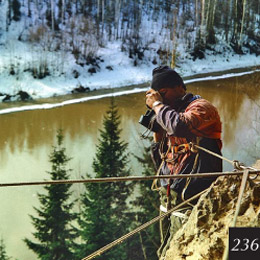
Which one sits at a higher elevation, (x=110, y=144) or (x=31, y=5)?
(x=31, y=5)

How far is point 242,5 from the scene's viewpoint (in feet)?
54.5

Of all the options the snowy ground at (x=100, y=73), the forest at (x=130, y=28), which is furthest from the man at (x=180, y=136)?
the forest at (x=130, y=28)

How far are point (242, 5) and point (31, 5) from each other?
40.8ft

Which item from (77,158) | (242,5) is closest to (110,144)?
(77,158)

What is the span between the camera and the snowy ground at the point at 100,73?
1512 centimetres

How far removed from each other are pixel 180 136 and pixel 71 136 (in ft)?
32.2

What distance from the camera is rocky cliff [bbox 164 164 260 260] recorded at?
3.88 feet

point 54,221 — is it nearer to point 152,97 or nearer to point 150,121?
point 150,121

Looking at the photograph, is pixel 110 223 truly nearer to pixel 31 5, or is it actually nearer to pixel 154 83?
pixel 154 83

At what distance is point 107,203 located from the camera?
9578 millimetres

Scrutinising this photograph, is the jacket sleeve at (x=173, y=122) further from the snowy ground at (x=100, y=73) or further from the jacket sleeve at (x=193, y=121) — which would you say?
the snowy ground at (x=100, y=73)

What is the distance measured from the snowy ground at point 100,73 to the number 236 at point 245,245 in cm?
1334

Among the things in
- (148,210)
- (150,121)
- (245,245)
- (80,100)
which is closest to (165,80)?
(150,121)

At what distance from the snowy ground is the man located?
1243cm
